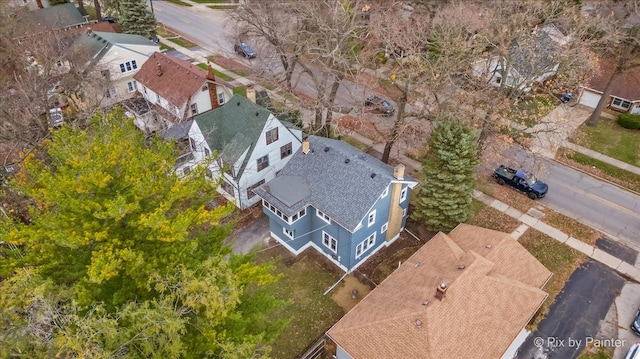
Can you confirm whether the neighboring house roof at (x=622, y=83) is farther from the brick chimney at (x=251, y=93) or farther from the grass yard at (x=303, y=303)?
the grass yard at (x=303, y=303)

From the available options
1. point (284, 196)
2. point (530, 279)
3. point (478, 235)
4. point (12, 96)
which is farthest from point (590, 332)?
point (12, 96)

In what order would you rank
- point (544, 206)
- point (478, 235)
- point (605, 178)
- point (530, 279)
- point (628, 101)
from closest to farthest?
point (530, 279) < point (478, 235) < point (544, 206) < point (605, 178) < point (628, 101)

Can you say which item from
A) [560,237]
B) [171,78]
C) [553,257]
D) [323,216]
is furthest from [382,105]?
[553,257]

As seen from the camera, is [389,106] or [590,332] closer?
[590,332]

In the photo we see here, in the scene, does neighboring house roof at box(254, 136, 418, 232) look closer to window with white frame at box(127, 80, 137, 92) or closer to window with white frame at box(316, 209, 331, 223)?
window with white frame at box(316, 209, 331, 223)

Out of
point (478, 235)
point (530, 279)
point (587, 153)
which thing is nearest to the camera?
point (530, 279)

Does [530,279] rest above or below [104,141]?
below

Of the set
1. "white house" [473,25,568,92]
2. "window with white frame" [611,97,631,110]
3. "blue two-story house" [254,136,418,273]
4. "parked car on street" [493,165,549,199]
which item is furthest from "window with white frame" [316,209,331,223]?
"window with white frame" [611,97,631,110]

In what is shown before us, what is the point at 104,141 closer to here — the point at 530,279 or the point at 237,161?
the point at 237,161
